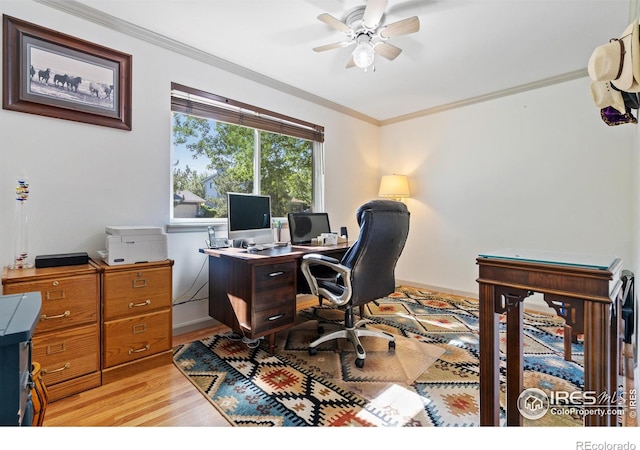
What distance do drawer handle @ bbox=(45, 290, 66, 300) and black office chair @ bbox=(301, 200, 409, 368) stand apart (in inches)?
54.4

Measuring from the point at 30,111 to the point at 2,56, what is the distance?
1.00ft

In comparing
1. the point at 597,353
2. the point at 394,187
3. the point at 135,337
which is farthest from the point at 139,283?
A: the point at 394,187

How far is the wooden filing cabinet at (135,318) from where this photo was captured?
1.73 metres

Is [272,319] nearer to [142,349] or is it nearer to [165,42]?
[142,349]

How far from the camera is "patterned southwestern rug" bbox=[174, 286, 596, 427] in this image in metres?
1.46

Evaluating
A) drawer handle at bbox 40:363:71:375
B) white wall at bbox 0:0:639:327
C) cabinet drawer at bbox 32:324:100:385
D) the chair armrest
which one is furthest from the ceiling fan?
drawer handle at bbox 40:363:71:375

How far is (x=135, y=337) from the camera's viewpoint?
1827 millimetres

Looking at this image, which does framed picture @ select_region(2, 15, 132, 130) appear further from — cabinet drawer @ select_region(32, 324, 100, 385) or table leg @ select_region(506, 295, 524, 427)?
table leg @ select_region(506, 295, 524, 427)

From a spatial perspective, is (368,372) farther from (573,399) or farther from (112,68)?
(112,68)

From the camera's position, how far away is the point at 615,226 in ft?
8.57

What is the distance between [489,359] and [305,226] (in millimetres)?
2093

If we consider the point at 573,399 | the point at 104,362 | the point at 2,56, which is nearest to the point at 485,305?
the point at 573,399

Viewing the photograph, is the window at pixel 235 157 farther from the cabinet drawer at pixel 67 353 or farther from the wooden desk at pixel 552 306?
the wooden desk at pixel 552 306

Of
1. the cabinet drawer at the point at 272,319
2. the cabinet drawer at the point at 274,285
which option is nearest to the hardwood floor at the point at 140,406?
the cabinet drawer at the point at 272,319
